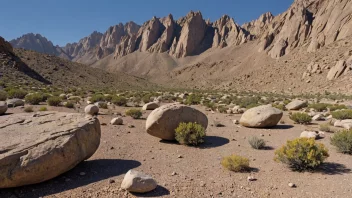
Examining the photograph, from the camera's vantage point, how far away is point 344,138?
8.60 metres

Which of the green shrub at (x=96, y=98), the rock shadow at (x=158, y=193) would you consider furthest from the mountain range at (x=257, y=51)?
the rock shadow at (x=158, y=193)

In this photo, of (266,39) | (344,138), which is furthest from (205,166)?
(266,39)

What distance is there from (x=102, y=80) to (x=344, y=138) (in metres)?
68.4

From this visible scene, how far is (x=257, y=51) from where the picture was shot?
87.9m

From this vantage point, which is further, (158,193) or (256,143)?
(256,143)

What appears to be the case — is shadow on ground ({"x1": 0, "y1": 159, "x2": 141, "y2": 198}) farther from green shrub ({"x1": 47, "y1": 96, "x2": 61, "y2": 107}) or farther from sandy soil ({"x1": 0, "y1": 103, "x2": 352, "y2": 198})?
green shrub ({"x1": 47, "y1": 96, "x2": 61, "y2": 107})

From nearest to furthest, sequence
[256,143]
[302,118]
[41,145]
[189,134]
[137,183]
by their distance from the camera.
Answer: [137,183] → [41,145] → [256,143] → [189,134] → [302,118]

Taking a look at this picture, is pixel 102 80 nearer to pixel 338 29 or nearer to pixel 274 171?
pixel 338 29

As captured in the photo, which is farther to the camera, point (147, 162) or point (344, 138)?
point (344, 138)

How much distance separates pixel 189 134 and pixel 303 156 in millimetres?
4093

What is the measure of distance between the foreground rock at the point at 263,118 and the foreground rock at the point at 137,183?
878cm

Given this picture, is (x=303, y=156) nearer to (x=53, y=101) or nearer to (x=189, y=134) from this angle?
(x=189, y=134)

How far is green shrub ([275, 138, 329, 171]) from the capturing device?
6996 mm

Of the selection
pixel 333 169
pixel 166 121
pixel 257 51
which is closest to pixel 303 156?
pixel 333 169
